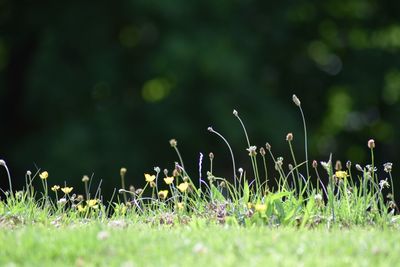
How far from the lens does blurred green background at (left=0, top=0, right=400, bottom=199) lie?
502 inches

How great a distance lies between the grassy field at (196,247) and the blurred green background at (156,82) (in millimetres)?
8345

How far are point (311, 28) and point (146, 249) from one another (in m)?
13.2

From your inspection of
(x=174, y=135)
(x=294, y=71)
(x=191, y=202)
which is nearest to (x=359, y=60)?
(x=294, y=71)

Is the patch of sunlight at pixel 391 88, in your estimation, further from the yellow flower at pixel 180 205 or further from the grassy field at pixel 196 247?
the grassy field at pixel 196 247

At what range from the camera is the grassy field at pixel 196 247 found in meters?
3.63

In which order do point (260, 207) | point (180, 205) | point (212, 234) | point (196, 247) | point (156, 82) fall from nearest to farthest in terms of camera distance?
point (196, 247) < point (212, 234) < point (260, 207) < point (180, 205) < point (156, 82)

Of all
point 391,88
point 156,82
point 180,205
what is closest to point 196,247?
point 180,205

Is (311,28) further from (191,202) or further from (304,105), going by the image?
(191,202)

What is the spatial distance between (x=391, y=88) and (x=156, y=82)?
4.78 m

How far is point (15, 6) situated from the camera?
47.7ft

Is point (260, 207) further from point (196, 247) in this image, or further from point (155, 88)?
point (155, 88)

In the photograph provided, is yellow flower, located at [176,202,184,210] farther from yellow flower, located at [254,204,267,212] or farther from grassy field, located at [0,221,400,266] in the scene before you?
grassy field, located at [0,221,400,266]

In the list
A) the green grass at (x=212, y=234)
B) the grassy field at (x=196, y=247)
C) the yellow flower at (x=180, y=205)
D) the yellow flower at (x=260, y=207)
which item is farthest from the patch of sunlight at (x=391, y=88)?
the grassy field at (x=196, y=247)

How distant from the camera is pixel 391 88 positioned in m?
16.9
